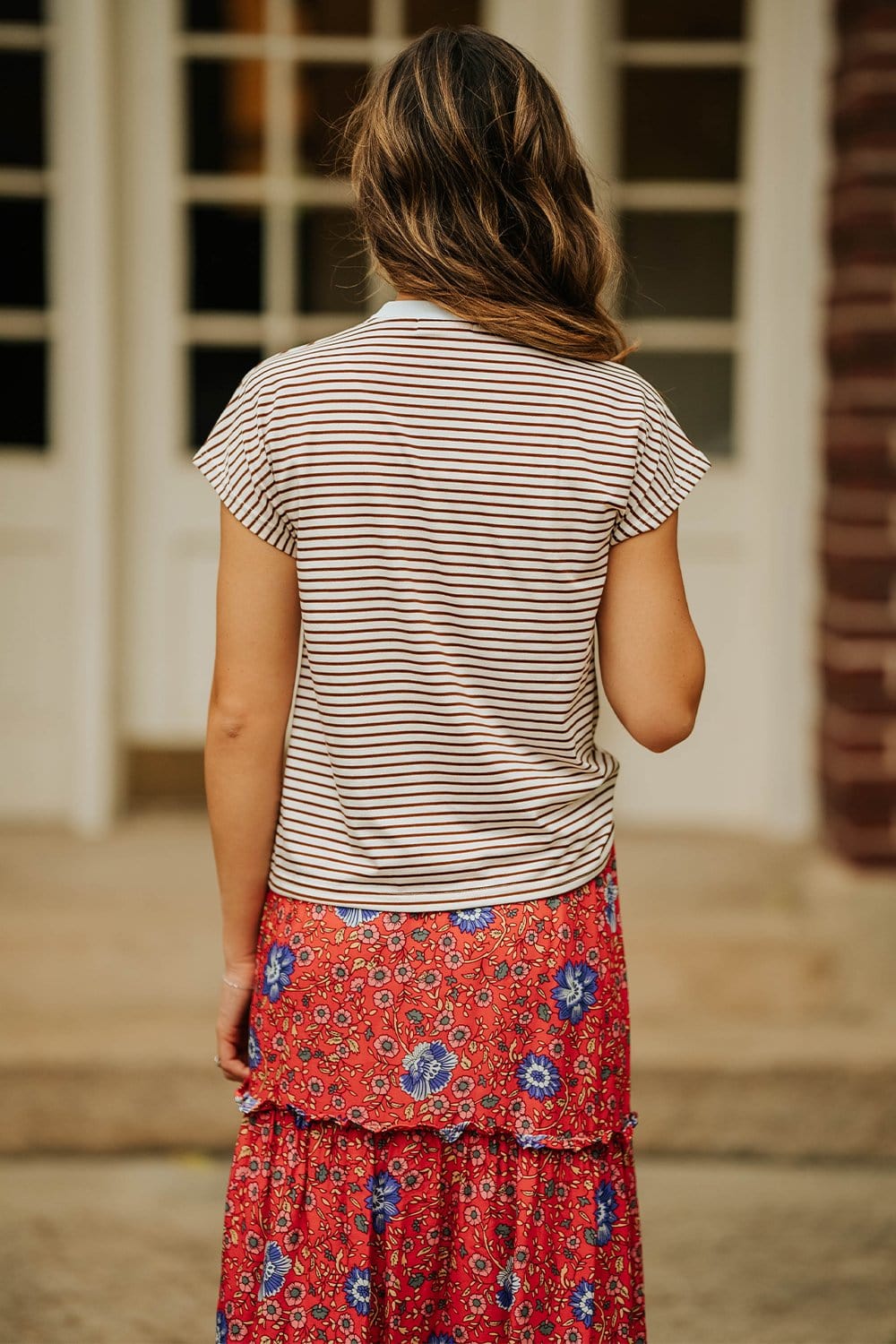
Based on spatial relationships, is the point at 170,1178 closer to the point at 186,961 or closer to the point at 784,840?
the point at 186,961

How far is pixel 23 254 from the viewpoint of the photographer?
480cm

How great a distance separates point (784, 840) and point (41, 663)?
2209 mm

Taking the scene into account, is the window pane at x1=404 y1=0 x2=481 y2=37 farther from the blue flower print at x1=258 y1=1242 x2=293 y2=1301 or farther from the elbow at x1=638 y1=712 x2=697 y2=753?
the blue flower print at x1=258 y1=1242 x2=293 y2=1301

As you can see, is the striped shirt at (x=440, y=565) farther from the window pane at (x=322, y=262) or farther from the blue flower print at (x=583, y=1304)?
the window pane at (x=322, y=262)

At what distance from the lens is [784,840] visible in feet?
15.3

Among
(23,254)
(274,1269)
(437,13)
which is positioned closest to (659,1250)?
(274,1269)

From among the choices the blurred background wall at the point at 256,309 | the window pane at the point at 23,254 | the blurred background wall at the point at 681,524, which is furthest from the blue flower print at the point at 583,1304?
the window pane at the point at 23,254

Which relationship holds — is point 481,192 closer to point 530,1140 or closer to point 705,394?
point 530,1140

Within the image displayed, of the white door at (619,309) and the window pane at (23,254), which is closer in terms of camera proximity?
the white door at (619,309)

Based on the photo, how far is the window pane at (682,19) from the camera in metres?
4.66

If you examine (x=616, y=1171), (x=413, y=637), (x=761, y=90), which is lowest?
(x=616, y=1171)

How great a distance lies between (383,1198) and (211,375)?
3470 mm

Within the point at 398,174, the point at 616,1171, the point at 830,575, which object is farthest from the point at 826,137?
the point at 616,1171

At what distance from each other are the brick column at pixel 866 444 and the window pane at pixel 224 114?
5.51ft
